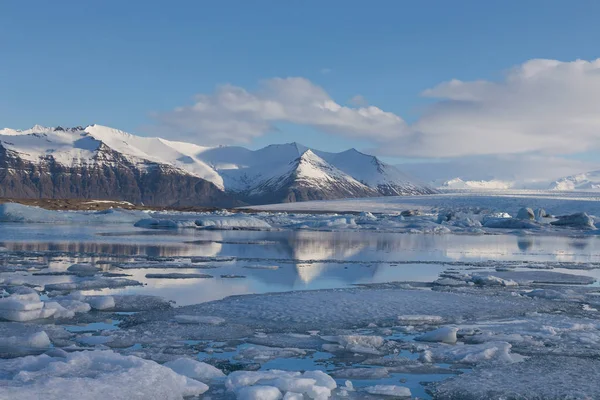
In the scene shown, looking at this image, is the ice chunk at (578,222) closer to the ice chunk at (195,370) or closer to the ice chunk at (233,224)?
the ice chunk at (233,224)

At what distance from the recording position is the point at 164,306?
884 cm

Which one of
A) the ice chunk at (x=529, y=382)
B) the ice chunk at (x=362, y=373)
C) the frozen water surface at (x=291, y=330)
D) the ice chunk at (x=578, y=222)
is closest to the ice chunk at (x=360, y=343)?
the frozen water surface at (x=291, y=330)

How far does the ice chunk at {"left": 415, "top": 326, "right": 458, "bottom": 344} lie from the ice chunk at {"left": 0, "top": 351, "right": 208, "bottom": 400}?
308cm

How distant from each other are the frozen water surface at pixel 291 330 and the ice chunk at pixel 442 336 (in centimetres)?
1

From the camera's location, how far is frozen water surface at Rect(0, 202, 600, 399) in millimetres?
5133

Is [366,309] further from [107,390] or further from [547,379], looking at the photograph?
[107,390]

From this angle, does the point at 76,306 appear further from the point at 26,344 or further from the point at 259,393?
the point at 259,393

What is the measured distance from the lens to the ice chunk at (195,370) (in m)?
5.34

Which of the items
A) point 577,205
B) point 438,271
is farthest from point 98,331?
point 577,205

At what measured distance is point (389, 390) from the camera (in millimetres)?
5109

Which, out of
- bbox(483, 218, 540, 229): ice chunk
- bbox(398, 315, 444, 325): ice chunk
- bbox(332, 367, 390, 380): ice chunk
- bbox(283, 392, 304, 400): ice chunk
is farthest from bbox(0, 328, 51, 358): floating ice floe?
bbox(483, 218, 540, 229): ice chunk

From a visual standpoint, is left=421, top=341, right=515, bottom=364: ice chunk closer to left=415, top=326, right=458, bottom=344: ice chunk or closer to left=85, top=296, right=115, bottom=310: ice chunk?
left=415, top=326, right=458, bottom=344: ice chunk

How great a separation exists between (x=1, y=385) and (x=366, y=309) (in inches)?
215

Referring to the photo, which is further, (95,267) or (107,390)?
(95,267)
